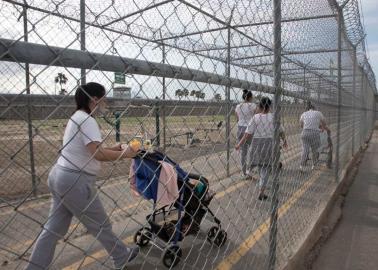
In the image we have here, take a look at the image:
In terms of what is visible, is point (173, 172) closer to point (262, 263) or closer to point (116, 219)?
point (262, 263)

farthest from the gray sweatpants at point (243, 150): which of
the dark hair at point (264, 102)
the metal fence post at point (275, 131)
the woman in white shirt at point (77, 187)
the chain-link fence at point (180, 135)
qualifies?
the woman in white shirt at point (77, 187)

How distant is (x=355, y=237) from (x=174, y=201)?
10.6 feet

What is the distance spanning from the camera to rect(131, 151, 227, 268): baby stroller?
141 inches

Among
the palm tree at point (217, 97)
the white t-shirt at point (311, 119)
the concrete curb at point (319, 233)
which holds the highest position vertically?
the palm tree at point (217, 97)

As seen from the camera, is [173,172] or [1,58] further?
[173,172]

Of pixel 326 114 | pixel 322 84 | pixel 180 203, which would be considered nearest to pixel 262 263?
pixel 180 203

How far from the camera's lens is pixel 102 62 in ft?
4.83

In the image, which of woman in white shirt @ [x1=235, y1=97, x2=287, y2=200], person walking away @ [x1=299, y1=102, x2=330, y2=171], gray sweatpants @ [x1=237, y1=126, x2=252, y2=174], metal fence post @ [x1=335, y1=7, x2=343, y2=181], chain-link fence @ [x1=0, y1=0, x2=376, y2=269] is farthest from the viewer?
person walking away @ [x1=299, y1=102, x2=330, y2=171]

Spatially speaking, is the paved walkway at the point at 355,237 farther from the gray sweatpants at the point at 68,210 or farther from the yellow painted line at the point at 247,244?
the gray sweatpants at the point at 68,210

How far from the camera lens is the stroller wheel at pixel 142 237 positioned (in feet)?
15.4

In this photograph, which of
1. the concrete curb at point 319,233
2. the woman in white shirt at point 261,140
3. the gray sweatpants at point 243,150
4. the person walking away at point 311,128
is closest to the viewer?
the concrete curb at point 319,233

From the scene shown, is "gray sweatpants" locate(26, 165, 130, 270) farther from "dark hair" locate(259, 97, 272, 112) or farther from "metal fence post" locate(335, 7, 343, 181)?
"metal fence post" locate(335, 7, 343, 181)

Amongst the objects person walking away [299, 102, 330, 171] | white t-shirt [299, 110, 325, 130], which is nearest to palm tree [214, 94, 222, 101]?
person walking away [299, 102, 330, 171]

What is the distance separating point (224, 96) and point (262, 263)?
203 cm
